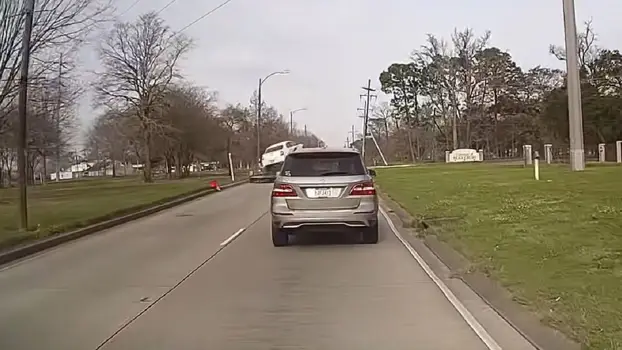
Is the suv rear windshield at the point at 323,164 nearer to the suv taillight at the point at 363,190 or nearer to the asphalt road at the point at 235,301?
the suv taillight at the point at 363,190

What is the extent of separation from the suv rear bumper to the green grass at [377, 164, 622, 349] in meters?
1.72

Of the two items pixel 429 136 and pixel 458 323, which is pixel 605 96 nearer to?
pixel 429 136

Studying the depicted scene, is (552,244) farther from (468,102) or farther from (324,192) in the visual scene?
(468,102)

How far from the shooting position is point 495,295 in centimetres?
909

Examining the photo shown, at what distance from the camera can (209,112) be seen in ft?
228

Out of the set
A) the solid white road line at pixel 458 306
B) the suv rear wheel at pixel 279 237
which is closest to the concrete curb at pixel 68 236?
the suv rear wheel at pixel 279 237

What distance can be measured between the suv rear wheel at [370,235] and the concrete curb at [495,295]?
693 millimetres

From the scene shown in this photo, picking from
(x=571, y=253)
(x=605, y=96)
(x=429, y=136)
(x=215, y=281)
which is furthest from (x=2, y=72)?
(x=429, y=136)

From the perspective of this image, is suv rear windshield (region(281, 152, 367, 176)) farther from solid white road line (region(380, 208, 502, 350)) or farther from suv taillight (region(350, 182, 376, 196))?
solid white road line (region(380, 208, 502, 350))

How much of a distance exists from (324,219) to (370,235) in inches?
47.8

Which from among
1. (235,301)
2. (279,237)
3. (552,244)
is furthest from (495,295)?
(279,237)

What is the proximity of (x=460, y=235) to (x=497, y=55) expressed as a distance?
7741 centimetres

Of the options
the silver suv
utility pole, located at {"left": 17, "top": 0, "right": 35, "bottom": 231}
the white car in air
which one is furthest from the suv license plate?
the white car in air

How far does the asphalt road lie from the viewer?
7297mm
